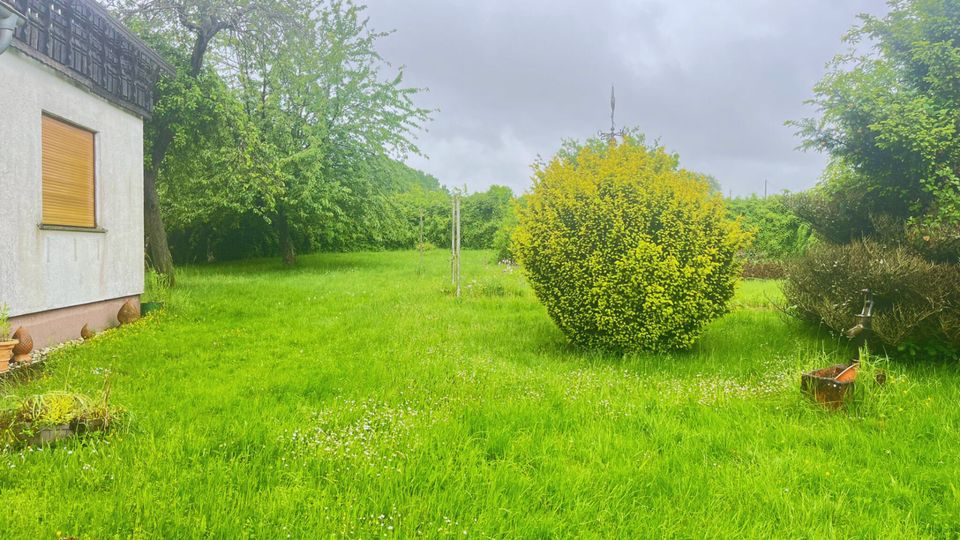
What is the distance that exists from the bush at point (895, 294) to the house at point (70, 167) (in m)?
Result: 8.86

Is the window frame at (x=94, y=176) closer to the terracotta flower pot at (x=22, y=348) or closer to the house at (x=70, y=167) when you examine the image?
the house at (x=70, y=167)

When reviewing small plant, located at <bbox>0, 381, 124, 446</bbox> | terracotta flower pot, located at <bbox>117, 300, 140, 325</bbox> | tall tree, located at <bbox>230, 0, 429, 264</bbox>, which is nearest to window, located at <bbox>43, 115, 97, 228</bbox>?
terracotta flower pot, located at <bbox>117, 300, 140, 325</bbox>

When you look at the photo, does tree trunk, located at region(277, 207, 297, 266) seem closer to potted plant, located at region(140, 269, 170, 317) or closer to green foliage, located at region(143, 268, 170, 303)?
potted plant, located at region(140, 269, 170, 317)

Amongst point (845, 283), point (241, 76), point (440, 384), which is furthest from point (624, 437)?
point (241, 76)

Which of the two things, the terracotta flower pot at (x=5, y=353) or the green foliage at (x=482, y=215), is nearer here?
the terracotta flower pot at (x=5, y=353)

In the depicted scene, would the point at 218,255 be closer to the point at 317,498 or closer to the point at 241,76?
the point at 241,76

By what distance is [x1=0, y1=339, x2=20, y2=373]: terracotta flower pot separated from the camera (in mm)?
4758

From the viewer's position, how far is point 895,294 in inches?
199

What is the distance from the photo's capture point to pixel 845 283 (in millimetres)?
5516

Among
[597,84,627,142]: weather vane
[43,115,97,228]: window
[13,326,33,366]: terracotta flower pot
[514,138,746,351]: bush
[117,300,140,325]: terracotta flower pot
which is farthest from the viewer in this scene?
[117,300,140,325]: terracotta flower pot

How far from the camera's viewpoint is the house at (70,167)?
18.1ft

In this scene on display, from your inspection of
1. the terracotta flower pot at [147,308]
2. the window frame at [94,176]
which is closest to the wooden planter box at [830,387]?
the window frame at [94,176]

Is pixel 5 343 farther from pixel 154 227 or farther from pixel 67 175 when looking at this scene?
pixel 154 227

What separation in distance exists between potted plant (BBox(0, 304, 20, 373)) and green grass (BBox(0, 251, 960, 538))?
1.13 feet
